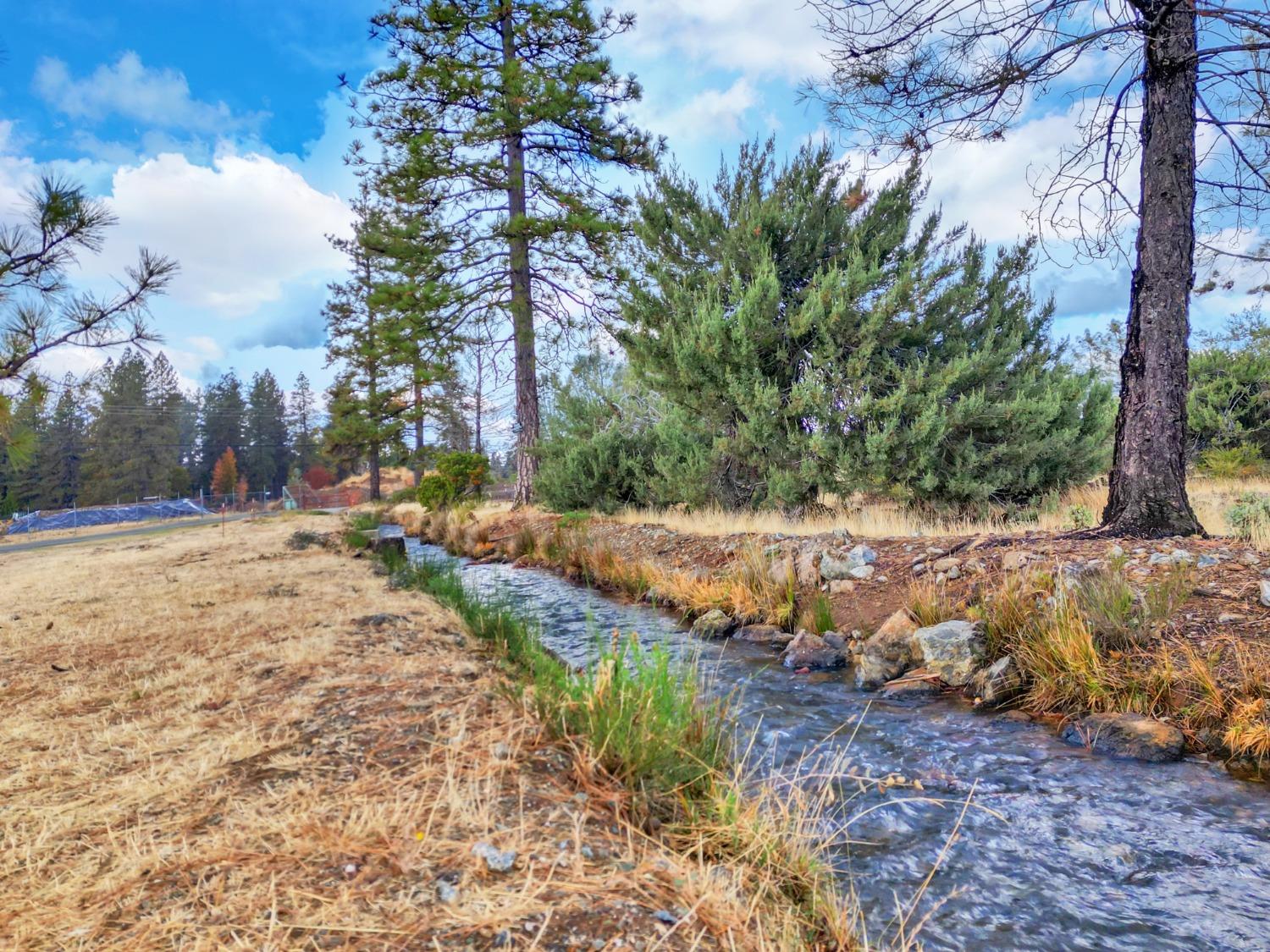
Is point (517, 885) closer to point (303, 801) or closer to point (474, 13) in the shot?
point (303, 801)

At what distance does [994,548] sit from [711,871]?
4.73 meters

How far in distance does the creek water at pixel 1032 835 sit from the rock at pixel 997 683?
0.57 feet

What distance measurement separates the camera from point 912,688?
4113mm

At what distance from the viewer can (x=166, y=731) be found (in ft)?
8.43

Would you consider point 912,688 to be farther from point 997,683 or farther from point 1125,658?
point 1125,658

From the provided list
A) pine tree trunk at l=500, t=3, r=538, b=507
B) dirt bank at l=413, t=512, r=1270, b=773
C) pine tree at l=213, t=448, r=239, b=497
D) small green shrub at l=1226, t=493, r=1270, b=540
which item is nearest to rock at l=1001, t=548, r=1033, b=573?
dirt bank at l=413, t=512, r=1270, b=773

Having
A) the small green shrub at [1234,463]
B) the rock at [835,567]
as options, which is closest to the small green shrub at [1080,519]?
the rock at [835,567]

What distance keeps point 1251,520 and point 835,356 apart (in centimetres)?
480

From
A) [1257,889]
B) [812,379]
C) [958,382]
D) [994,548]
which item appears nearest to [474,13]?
[812,379]

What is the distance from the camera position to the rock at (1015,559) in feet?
15.7

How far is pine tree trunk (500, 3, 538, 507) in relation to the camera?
13.3 m

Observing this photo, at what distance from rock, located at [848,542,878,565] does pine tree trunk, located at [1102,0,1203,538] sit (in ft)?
6.26

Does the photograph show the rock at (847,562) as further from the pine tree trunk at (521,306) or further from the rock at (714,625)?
the pine tree trunk at (521,306)

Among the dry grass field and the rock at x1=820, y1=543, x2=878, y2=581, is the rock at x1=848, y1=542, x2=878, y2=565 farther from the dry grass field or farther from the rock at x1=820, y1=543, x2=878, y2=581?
the dry grass field
